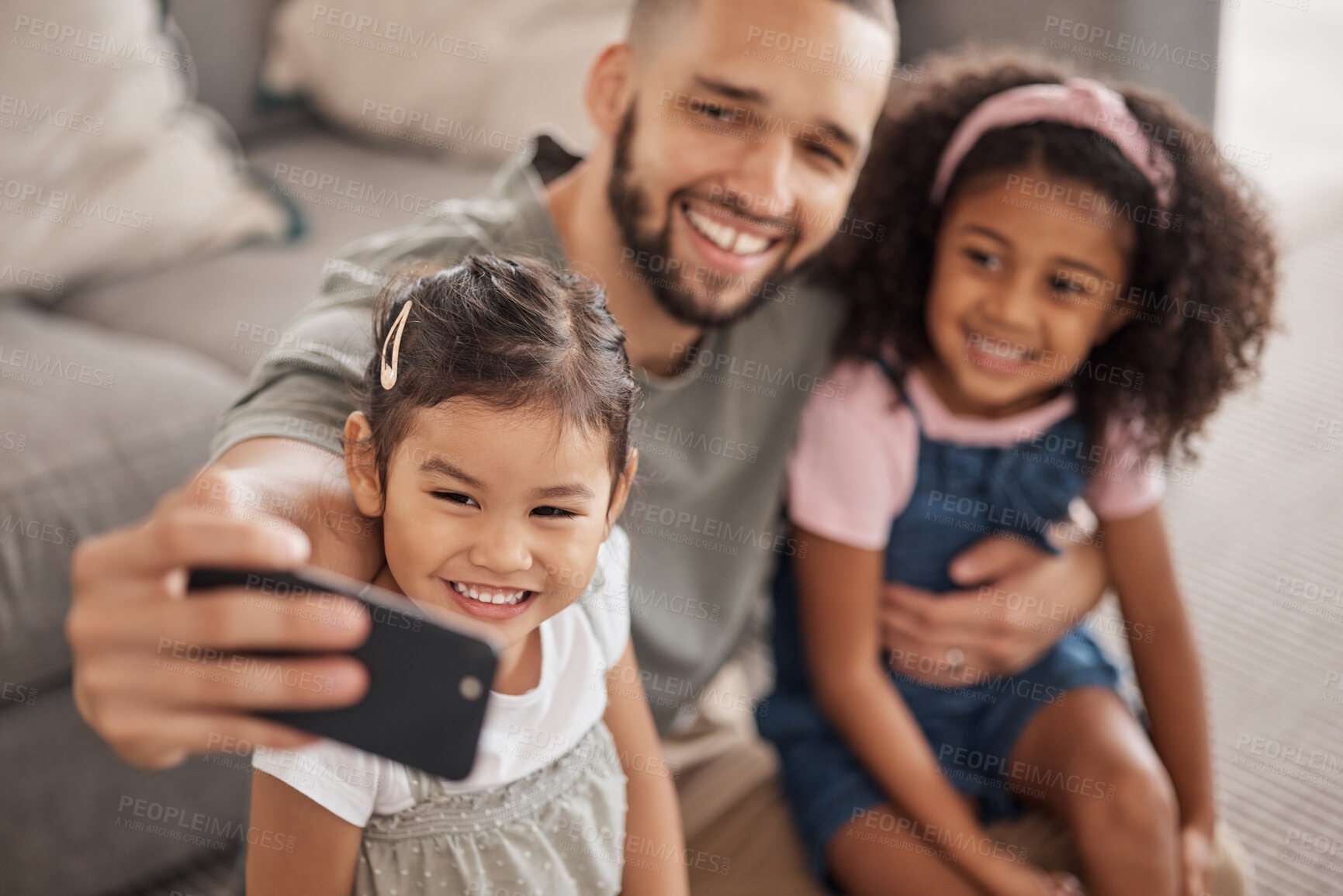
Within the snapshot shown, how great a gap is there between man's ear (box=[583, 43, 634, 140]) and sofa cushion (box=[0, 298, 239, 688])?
509 mm

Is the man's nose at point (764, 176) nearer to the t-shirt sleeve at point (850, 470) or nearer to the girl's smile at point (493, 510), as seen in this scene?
the t-shirt sleeve at point (850, 470)

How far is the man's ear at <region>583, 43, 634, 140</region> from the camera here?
1126 millimetres

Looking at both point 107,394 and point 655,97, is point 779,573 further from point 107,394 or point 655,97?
point 107,394

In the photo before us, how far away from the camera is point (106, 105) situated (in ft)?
→ 4.68

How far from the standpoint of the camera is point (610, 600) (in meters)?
0.84

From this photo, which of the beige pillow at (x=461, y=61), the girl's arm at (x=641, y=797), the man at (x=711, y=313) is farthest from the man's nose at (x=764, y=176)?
the beige pillow at (x=461, y=61)

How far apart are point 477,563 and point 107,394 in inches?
28.4

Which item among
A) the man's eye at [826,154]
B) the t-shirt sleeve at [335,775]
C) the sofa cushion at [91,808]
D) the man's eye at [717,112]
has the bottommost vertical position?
the sofa cushion at [91,808]

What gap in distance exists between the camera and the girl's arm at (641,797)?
0.86 metres

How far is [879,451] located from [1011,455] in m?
0.15

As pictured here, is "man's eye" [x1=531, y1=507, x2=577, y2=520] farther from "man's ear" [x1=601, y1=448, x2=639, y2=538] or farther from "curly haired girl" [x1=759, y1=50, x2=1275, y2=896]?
"curly haired girl" [x1=759, y1=50, x2=1275, y2=896]

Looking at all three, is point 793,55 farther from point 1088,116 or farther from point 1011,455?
point 1011,455

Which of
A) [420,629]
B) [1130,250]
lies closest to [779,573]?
[1130,250]

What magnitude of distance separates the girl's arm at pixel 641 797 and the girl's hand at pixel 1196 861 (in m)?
0.54
